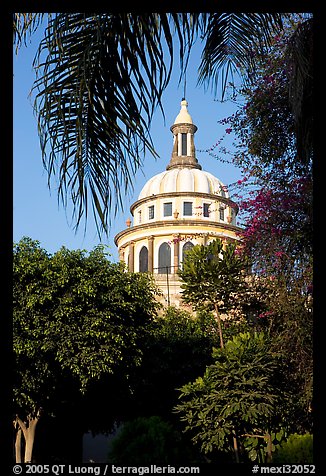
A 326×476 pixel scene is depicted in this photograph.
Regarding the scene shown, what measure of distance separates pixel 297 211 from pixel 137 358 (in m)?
10.6

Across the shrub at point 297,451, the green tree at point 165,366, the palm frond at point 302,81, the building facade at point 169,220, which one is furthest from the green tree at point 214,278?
the building facade at point 169,220

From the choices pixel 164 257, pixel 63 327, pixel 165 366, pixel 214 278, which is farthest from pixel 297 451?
pixel 164 257

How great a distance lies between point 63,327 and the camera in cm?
1702

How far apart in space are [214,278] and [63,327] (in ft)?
15.7

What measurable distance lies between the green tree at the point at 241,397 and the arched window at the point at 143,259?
1177 inches

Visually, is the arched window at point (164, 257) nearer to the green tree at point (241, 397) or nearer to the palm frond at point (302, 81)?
the green tree at point (241, 397)

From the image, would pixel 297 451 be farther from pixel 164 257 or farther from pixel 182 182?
pixel 182 182

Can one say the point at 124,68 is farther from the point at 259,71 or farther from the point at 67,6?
the point at 259,71

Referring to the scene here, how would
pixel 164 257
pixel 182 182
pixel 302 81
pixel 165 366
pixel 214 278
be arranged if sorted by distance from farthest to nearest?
1. pixel 182 182
2. pixel 164 257
3. pixel 165 366
4. pixel 214 278
5. pixel 302 81

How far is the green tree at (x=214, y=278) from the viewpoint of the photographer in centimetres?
1406

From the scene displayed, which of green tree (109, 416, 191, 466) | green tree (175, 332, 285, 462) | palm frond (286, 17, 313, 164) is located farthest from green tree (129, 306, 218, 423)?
palm frond (286, 17, 313, 164)

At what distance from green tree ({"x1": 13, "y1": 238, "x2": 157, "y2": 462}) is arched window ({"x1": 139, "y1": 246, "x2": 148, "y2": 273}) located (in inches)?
957

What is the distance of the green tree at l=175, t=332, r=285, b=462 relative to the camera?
12188 millimetres

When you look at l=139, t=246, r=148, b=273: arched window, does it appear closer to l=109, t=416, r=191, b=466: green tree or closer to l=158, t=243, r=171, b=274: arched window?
l=158, t=243, r=171, b=274: arched window
